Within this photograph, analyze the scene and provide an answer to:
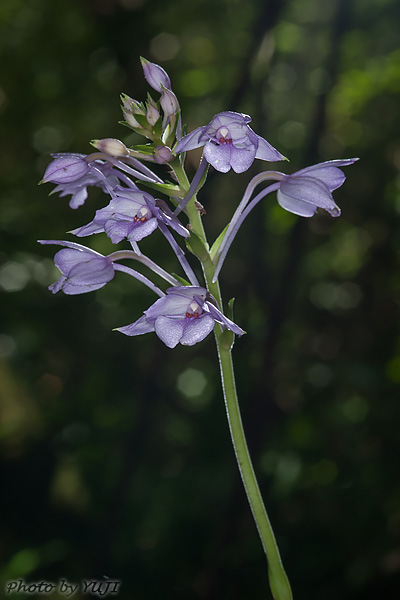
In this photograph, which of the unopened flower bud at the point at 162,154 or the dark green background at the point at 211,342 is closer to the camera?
the unopened flower bud at the point at 162,154

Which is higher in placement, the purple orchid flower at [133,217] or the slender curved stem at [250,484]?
the purple orchid flower at [133,217]

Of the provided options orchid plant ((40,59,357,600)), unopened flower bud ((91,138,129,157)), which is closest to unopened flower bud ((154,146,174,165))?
orchid plant ((40,59,357,600))

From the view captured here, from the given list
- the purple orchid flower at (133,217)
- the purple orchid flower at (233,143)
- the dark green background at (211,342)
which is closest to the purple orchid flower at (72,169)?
the purple orchid flower at (133,217)

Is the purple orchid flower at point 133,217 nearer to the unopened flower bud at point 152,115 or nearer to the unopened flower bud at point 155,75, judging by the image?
the unopened flower bud at point 152,115

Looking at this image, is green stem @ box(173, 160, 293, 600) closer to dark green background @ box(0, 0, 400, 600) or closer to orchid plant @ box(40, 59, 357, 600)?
orchid plant @ box(40, 59, 357, 600)

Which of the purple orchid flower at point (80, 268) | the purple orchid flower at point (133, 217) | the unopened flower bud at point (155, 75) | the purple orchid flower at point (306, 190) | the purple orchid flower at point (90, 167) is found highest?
the unopened flower bud at point (155, 75)

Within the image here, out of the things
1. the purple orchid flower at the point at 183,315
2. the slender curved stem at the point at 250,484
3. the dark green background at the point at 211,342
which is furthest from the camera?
the dark green background at the point at 211,342

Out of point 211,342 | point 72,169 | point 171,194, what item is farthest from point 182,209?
point 211,342
